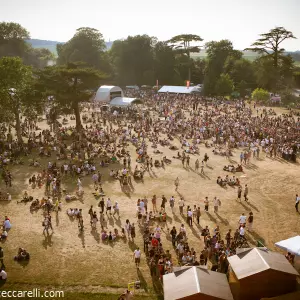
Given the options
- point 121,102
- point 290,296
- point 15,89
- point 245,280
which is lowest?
point 290,296

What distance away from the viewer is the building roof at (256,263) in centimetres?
1130

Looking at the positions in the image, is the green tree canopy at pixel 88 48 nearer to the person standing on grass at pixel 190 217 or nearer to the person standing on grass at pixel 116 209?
the person standing on grass at pixel 116 209

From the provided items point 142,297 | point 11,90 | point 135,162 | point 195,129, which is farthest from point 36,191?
point 195,129

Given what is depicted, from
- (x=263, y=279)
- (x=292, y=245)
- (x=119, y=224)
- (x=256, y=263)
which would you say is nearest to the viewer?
(x=263, y=279)

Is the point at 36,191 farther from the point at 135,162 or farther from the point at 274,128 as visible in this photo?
the point at 274,128

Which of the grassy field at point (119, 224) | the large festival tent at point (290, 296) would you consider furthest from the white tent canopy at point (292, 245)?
the large festival tent at point (290, 296)

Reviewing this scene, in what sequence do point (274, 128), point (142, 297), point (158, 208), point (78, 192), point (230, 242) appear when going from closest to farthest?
point (142, 297) → point (230, 242) → point (158, 208) → point (78, 192) → point (274, 128)

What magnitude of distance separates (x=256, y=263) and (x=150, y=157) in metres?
18.8

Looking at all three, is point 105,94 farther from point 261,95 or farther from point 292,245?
point 292,245

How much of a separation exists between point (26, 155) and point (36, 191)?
8918 mm

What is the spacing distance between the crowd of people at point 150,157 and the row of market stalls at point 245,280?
189 centimetres

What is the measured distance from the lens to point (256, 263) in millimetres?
11570

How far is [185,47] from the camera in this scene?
7638 cm

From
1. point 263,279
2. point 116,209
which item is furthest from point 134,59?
point 263,279
